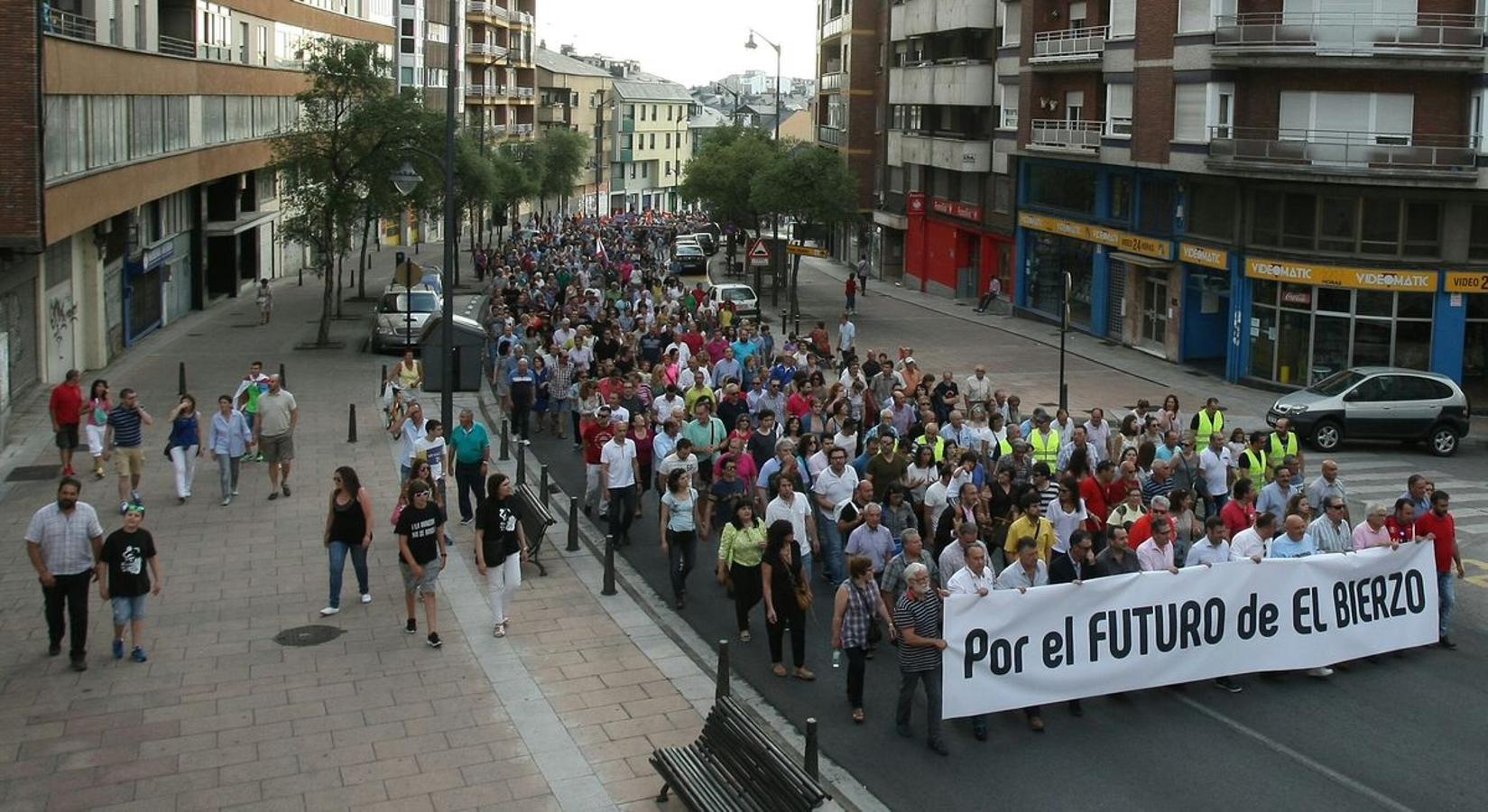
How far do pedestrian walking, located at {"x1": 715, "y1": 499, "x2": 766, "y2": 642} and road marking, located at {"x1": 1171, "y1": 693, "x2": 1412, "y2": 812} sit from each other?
3.82 meters

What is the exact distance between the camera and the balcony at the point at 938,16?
55.3 meters

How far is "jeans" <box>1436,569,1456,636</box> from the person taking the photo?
14805mm

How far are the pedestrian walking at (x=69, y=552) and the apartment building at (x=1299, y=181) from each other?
20.2 m

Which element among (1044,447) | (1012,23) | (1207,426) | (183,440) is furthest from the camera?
(1012,23)

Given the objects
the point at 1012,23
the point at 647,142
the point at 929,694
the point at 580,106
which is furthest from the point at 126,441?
the point at 647,142

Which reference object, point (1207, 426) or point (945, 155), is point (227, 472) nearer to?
point (1207, 426)

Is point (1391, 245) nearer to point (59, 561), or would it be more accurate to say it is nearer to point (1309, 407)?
point (1309, 407)

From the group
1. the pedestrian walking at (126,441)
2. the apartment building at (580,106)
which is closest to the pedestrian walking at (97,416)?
the pedestrian walking at (126,441)

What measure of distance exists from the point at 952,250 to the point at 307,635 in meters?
47.0

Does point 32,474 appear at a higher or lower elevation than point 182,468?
lower

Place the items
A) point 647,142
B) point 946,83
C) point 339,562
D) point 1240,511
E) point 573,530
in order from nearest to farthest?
point 339,562, point 1240,511, point 573,530, point 946,83, point 647,142

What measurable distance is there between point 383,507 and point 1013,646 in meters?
10.6

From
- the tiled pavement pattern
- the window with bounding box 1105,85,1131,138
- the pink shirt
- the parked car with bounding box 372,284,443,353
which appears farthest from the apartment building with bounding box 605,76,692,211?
the pink shirt

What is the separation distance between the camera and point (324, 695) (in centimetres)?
1270
